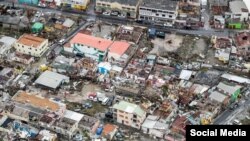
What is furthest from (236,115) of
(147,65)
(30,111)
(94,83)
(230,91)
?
(30,111)

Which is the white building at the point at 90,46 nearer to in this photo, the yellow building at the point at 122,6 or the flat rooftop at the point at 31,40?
the flat rooftop at the point at 31,40

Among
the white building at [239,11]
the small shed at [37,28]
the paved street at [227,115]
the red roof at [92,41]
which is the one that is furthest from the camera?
the white building at [239,11]

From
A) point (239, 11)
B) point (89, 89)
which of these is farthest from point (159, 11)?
point (89, 89)

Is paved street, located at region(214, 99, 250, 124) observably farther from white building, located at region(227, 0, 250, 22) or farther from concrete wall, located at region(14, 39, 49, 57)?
concrete wall, located at region(14, 39, 49, 57)

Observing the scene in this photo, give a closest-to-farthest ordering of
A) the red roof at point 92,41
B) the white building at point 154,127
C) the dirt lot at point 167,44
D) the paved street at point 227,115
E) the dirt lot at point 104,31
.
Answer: the white building at point 154,127 < the paved street at point 227,115 < the red roof at point 92,41 < the dirt lot at point 167,44 < the dirt lot at point 104,31

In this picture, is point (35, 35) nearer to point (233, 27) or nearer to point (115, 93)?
point (115, 93)

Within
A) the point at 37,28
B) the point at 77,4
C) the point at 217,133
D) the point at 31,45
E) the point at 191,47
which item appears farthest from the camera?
the point at 77,4

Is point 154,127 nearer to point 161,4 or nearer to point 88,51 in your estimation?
point 88,51

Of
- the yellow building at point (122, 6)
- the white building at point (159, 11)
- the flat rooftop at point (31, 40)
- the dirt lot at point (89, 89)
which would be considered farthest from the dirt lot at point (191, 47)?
the flat rooftop at point (31, 40)
